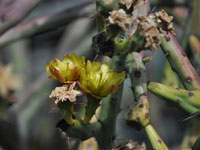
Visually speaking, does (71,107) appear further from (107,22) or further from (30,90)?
(30,90)

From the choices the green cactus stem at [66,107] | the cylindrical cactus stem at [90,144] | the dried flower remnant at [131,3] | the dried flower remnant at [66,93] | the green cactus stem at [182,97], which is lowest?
the cylindrical cactus stem at [90,144]

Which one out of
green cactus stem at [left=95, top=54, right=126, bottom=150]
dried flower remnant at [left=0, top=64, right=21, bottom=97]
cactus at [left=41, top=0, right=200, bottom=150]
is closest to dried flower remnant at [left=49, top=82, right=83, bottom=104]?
cactus at [left=41, top=0, right=200, bottom=150]

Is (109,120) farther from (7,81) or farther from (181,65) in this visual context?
(7,81)

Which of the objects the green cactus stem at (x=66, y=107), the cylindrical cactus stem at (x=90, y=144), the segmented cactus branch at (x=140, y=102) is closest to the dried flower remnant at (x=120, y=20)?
the segmented cactus branch at (x=140, y=102)

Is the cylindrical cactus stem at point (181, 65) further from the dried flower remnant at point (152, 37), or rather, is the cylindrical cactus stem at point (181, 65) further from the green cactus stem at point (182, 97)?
the dried flower remnant at point (152, 37)

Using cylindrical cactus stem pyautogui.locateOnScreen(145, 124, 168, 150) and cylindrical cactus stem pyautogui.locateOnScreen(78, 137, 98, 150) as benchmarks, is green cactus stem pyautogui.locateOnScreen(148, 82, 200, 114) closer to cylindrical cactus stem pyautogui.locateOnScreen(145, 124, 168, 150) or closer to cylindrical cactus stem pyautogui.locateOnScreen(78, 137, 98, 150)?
cylindrical cactus stem pyautogui.locateOnScreen(145, 124, 168, 150)

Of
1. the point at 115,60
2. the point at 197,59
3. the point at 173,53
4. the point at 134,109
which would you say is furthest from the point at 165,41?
the point at 197,59
